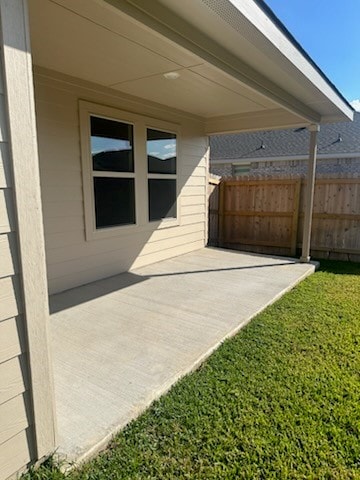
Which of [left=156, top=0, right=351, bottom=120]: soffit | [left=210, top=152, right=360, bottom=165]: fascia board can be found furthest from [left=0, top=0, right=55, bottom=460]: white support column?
[left=210, top=152, right=360, bottom=165]: fascia board

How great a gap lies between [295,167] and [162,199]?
9.08m

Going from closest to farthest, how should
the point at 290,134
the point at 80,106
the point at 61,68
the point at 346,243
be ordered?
the point at 61,68 → the point at 80,106 → the point at 346,243 → the point at 290,134

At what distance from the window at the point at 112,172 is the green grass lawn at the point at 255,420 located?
2.67m

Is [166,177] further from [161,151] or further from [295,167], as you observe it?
[295,167]

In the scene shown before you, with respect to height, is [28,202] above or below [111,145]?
below

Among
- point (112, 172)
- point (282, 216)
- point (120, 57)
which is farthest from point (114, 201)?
point (282, 216)

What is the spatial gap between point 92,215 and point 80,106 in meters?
1.41

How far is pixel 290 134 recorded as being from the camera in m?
13.8

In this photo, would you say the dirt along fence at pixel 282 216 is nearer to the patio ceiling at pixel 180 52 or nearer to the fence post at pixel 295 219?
the fence post at pixel 295 219

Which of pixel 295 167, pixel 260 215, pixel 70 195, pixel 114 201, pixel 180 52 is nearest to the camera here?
pixel 180 52

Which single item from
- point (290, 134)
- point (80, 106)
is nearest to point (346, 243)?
point (80, 106)

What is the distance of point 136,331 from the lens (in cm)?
314

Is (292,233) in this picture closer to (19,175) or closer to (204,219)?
(204,219)

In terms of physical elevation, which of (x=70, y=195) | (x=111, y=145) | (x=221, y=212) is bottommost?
(x=221, y=212)
